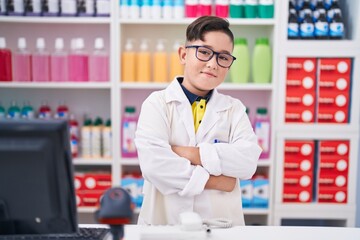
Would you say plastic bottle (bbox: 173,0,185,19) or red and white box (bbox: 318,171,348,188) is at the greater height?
plastic bottle (bbox: 173,0,185,19)

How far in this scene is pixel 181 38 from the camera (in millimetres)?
3236

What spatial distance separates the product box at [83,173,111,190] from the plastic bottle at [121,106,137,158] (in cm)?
19

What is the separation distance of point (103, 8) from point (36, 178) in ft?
6.64

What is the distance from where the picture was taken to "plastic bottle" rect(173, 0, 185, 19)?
291cm

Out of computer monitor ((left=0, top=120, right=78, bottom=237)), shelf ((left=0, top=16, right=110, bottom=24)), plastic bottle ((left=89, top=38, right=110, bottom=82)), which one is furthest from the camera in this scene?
plastic bottle ((left=89, top=38, right=110, bottom=82))

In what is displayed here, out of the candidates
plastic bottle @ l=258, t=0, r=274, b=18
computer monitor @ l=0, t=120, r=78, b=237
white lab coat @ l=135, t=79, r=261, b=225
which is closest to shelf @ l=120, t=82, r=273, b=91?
plastic bottle @ l=258, t=0, r=274, b=18

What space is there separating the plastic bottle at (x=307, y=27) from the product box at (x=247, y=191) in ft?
3.34

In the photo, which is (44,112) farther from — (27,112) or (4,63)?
(4,63)

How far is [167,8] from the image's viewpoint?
2.91 m

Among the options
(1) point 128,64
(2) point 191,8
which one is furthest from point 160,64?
(2) point 191,8

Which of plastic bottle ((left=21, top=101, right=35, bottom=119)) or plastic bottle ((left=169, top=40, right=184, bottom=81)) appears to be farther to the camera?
plastic bottle ((left=21, top=101, right=35, bottom=119))

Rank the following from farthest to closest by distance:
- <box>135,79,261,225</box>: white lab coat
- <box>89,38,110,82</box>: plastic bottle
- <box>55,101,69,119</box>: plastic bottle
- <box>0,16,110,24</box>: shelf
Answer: <box>55,101,69,119</box>: plastic bottle, <box>89,38,110,82</box>: plastic bottle, <box>0,16,110,24</box>: shelf, <box>135,79,261,225</box>: white lab coat

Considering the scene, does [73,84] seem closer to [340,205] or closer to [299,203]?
[299,203]

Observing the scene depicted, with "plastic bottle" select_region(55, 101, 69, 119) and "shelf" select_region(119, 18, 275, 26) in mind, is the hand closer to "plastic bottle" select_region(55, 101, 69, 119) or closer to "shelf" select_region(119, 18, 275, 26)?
"shelf" select_region(119, 18, 275, 26)
